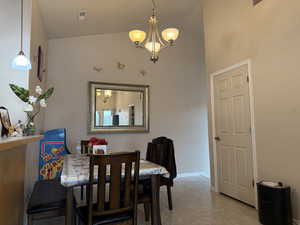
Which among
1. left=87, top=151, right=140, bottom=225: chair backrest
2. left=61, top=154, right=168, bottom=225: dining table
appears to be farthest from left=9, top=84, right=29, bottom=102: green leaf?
left=87, top=151, right=140, bottom=225: chair backrest

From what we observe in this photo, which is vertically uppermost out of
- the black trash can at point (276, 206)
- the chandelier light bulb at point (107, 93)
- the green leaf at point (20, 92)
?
the chandelier light bulb at point (107, 93)

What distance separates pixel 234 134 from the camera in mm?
3201

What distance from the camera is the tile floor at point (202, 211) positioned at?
2467mm

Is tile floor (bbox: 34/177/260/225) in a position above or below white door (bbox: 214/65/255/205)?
below

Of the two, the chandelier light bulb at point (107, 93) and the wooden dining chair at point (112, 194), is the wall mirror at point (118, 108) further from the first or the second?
the wooden dining chair at point (112, 194)

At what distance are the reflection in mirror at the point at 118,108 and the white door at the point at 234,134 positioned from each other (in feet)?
5.45

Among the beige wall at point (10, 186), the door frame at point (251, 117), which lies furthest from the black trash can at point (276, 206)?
the beige wall at point (10, 186)

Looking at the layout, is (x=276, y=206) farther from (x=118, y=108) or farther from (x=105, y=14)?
(x=105, y=14)

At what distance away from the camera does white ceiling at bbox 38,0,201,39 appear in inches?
115

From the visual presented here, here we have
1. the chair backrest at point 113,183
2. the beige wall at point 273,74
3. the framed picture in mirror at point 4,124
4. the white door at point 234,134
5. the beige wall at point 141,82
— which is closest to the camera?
the chair backrest at point 113,183

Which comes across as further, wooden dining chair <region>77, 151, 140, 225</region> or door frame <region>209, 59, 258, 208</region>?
door frame <region>209, 59, 258, 208</region>

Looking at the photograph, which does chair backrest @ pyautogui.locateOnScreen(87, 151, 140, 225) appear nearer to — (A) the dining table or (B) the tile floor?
(A) the dining table

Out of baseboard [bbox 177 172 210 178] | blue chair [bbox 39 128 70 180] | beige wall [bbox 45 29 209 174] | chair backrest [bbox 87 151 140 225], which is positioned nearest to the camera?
chair backrest [bbox 87 151 140 225]

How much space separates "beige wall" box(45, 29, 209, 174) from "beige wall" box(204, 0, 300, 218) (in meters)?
1.75
